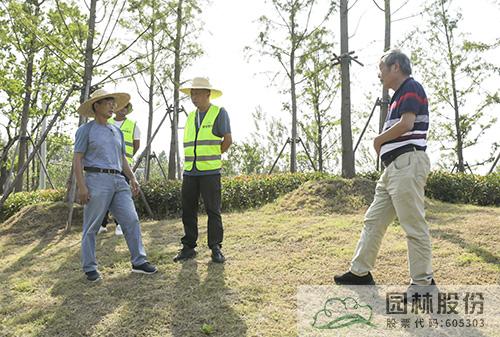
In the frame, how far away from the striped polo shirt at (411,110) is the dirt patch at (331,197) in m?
3.83

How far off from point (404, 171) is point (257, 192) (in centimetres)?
583

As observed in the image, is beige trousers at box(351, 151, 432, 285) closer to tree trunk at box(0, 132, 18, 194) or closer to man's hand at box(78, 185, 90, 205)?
man's hand at box(78, 185, 90, 205)

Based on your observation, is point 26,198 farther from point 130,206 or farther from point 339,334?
point 339,334

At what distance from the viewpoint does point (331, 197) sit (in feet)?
23.9

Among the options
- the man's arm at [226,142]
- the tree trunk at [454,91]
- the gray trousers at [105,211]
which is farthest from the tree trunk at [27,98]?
the tree trunk at [454,91]

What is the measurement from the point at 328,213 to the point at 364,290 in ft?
11.7

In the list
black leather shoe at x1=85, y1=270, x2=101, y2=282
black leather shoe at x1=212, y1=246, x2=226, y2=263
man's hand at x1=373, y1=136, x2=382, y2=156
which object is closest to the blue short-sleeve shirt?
black leather shoe at x1=85, y1=270, x2=101, y2=282

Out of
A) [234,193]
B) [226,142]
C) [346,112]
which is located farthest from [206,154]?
[346,112]

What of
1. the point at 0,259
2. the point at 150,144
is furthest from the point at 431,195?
the point at 0,259

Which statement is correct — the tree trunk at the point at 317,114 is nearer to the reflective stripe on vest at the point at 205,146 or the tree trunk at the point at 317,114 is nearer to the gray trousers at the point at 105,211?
the reflective stripe on vest at the point at 205,146

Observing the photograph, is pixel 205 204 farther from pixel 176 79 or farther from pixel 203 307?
pixel 176 79

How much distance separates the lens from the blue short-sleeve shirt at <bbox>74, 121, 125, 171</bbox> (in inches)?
146

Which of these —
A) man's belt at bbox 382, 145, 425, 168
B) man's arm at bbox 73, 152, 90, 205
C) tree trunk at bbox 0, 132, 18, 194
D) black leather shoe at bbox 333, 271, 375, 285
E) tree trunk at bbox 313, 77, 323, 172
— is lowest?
black leather shoe at bbox 333, 271, 375, 285

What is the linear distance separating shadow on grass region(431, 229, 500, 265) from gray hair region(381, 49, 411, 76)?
1.94 metres
